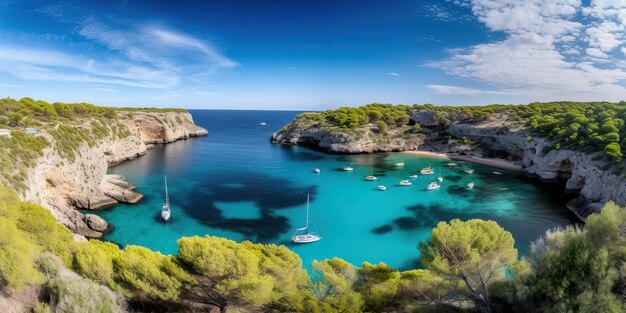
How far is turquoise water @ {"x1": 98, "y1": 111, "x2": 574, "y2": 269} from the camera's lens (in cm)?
2447

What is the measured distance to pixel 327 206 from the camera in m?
32.4

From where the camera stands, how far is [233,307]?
486 inches

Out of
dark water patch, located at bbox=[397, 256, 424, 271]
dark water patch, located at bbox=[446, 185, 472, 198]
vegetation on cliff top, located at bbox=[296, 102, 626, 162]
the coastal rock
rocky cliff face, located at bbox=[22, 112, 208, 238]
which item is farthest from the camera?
dark water patch, located at bbox=[446, 185, 472, 198]

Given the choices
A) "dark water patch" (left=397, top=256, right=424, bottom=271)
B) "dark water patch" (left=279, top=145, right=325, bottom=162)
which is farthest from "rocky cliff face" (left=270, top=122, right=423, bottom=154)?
"dark water patch" (left=397, top=256, right=424, bottom=271)

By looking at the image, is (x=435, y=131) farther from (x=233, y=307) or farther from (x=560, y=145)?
(x=233, y=307)

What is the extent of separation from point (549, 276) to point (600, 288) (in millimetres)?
1404

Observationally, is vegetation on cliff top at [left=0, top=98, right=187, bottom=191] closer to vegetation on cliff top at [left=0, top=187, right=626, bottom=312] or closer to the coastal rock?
the coastal rock

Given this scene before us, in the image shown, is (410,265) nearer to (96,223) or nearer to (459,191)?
(459,191)

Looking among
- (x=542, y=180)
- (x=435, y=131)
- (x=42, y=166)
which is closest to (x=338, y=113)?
(x=435, y=131)

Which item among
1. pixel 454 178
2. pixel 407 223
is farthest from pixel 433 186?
pixel 407 223

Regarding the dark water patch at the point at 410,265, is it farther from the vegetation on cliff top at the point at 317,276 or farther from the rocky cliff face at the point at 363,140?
the rocky cliff face at the point at 363,140

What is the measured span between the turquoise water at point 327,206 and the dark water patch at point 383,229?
0.28 ft

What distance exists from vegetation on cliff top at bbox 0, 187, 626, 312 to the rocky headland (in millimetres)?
22594

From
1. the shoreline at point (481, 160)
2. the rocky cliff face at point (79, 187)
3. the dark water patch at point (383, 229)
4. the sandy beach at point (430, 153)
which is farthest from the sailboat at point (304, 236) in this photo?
the sandy beach at point (430, 153)
